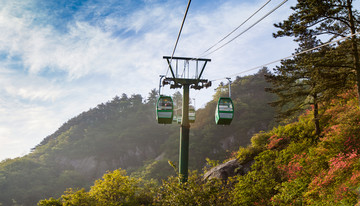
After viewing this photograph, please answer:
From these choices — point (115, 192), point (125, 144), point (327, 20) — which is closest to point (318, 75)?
point (327, 20)

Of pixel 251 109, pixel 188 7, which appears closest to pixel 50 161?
pixel 251 109

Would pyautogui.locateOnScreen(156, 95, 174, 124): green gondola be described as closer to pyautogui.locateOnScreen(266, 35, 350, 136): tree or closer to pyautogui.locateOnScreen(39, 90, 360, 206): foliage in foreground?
pyautogui.locateOnScreen(39, 90, 360, 206): foliage in foreground

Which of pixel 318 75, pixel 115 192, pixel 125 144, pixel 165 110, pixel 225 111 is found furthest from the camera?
pixel 125 144

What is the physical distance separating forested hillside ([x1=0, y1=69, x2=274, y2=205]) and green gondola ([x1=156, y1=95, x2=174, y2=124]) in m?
34.7

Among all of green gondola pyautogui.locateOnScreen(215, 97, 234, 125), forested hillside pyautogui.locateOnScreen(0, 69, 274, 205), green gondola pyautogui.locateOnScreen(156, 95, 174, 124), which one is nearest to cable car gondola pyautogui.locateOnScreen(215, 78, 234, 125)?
green gondola pyautogui.locateOnScreen(215, 97, 234, 125)

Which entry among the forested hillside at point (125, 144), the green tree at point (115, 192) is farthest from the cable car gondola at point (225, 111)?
the forested hillside at point (125, 144)

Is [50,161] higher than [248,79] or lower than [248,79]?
lower

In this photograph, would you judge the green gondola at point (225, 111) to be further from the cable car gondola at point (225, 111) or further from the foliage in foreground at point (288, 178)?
the foliage in foreground at point (288, 178)

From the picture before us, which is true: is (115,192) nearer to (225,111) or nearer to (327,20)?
(225,111)

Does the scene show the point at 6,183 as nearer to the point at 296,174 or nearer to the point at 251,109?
the point at 251,109

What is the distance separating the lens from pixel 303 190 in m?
11.3

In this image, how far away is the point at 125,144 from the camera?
220 ft

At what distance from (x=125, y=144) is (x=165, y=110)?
55237mm

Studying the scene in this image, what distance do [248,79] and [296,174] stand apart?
2115 inches
